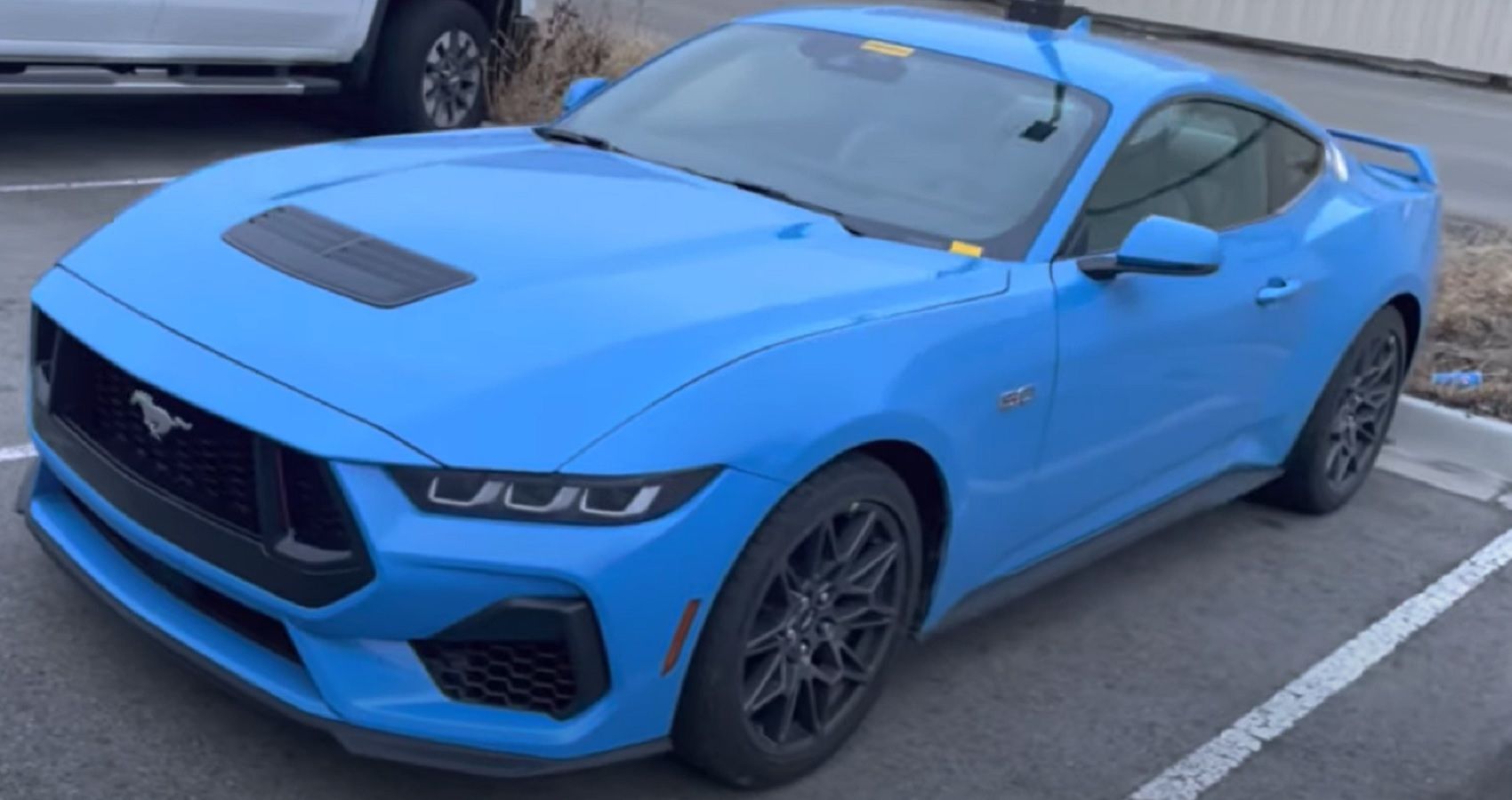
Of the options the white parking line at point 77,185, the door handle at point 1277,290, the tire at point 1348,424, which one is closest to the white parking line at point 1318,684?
the tire at point 1348,424

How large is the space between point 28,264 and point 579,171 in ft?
10.8

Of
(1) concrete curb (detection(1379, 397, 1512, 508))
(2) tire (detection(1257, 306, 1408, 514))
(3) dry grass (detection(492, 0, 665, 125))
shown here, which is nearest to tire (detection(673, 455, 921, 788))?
(2) tire (detection(1257, 306, 1408, 514))

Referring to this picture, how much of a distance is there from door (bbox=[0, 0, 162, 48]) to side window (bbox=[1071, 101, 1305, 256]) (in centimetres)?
535

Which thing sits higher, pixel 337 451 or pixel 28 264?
pixel 337 451

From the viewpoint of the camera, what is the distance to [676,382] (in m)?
3.39

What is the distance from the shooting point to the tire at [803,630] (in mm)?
3504

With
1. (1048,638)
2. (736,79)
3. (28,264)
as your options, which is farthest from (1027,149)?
(28,264)

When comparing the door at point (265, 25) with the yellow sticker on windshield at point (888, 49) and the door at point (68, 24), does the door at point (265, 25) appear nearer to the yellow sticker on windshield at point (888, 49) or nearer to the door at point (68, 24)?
the door at point (68, 24)

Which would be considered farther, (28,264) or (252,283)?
(28,264)

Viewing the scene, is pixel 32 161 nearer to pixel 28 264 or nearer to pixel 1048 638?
pixel 28 264

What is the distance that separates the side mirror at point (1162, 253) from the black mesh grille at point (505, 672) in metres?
1.77

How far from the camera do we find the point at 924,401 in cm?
383

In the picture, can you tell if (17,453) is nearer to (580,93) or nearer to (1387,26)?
(580,93)

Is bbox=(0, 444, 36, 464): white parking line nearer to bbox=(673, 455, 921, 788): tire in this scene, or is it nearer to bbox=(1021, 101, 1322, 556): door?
bbox=(673, 455, 921, 788): tire
